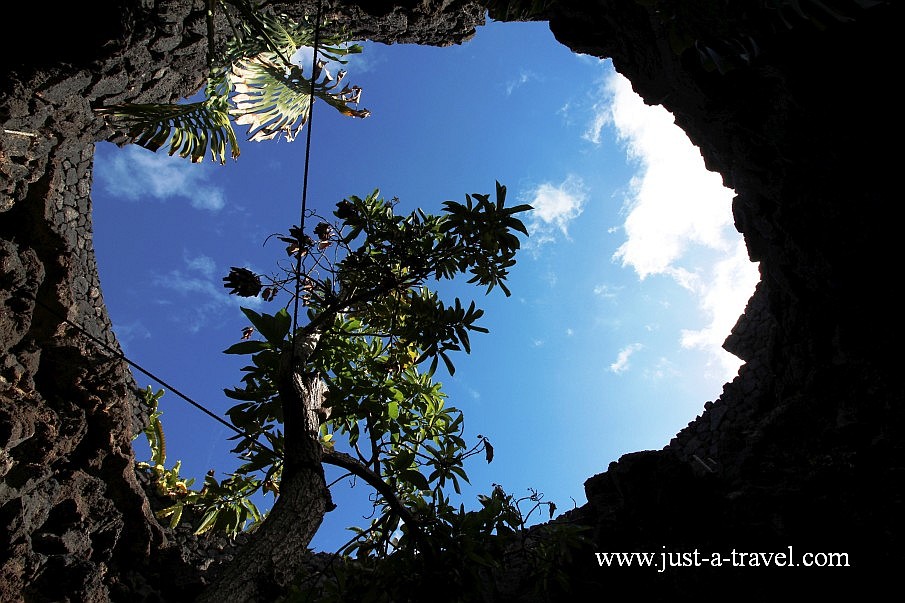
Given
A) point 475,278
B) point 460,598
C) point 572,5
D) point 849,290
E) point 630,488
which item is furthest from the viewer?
point 572,5

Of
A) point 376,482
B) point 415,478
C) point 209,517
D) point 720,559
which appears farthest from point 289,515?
point 720,559

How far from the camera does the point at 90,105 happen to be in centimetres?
338

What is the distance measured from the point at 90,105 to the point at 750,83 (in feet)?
14.8

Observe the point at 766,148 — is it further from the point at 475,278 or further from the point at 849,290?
the point at 475,278

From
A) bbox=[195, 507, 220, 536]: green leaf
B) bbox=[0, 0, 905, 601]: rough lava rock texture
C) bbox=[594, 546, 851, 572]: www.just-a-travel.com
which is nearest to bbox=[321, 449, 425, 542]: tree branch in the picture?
bbox=[195, 507, 220, 536]: green leaf

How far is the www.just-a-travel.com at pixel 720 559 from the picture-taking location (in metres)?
2.80

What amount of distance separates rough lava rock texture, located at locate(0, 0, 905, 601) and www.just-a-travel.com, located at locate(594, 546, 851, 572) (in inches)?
1.4

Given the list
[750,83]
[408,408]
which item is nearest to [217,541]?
[408,408]

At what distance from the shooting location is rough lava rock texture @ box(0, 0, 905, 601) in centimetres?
267

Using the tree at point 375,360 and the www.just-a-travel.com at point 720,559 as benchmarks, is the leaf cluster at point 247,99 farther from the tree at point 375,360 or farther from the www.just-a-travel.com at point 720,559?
the www.just-a-travel.com at point 720,559

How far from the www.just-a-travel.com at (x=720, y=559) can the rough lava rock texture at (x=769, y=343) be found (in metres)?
0.03

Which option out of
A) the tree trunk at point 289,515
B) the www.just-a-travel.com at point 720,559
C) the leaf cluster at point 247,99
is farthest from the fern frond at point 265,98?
the www.just-a-travel.com at point 720,559

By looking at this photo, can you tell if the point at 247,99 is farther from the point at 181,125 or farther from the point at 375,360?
the point at 375,360

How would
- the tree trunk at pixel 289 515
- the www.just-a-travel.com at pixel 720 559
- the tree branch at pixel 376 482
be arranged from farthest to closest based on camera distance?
the www.just-a-travel.com at pixel 720 559, the tree branch at pixel 376 482, the tree trunk at pixel 289 515
